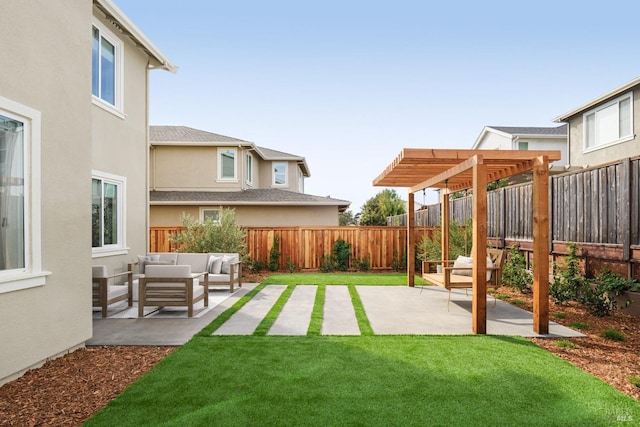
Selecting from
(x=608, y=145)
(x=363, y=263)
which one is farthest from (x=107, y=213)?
(x=608, y=145)

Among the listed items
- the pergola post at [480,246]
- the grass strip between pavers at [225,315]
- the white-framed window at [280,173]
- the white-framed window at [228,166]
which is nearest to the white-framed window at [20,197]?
the grass strip between pavers at [225,315]

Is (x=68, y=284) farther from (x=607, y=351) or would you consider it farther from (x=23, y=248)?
(x=607, y=351)

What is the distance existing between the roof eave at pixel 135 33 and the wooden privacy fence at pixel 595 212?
1043cm

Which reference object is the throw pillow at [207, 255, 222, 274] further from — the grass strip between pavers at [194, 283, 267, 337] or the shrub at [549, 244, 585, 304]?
the shrub at [549, 244, 585, 304]

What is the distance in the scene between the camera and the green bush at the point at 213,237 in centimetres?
1208

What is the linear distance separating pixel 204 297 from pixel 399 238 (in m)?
8.68

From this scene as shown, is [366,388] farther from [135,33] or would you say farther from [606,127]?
[606,127]

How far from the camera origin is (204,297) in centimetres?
815

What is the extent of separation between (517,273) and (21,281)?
1014cm

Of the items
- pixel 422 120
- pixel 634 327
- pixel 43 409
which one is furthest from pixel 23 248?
pixel 422 120

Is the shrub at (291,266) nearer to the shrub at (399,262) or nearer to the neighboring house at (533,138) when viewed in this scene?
the shrub at (399,262)

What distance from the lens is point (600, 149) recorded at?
52.8 feet

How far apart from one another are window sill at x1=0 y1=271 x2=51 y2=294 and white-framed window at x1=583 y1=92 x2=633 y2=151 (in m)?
17.7

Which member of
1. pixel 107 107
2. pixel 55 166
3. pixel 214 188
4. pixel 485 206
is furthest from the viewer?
pixel 214 188
